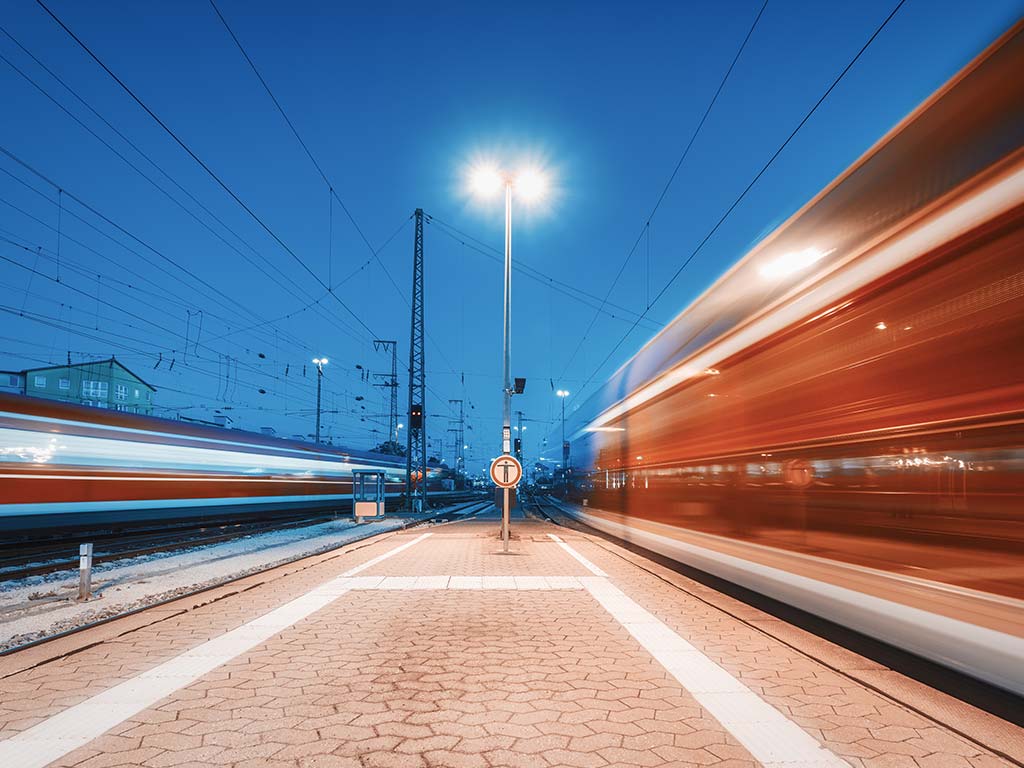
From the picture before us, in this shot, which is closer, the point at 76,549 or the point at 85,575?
the point at 85,575

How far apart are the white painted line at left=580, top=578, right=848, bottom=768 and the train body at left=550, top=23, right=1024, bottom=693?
0.98 metres

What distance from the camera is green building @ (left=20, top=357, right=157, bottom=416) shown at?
47250 mm

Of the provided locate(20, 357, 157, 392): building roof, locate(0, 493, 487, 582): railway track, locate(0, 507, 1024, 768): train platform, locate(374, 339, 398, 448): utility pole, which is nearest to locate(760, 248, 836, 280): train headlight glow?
locate(0, 507, 1024, 768): train platform

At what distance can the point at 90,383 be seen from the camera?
169ft

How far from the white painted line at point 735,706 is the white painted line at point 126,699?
3.04m

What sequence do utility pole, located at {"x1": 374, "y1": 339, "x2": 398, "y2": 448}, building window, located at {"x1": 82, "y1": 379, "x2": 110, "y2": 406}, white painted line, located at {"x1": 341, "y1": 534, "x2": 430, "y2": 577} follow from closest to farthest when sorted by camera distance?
white painted line, located at {"x1": 341, "y1": 534, "x2": 430, "y2": 577}
utility pole, located at {"x1": 374, "y1": 339, "x2": 398, "y2": 448}
building window, located at {"x1": 82, "y1": 379, "x2": 110, "y2": 406}

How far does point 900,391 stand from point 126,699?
196 inches

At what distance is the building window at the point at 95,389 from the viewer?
5138 centimetres

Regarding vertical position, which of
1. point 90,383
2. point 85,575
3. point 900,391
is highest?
point 90,383

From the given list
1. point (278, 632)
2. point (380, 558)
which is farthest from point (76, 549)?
point (278, 632)

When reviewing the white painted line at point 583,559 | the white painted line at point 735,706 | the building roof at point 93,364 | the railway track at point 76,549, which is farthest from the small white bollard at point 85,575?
the building roof at point 93,364

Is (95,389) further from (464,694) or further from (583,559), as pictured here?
(464,694)

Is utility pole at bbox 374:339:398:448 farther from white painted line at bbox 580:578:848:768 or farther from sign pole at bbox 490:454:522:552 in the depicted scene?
white painted line at bbox 580:578:848:768

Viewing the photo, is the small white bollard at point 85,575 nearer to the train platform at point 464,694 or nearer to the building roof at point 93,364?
the train platform at point 464,694
